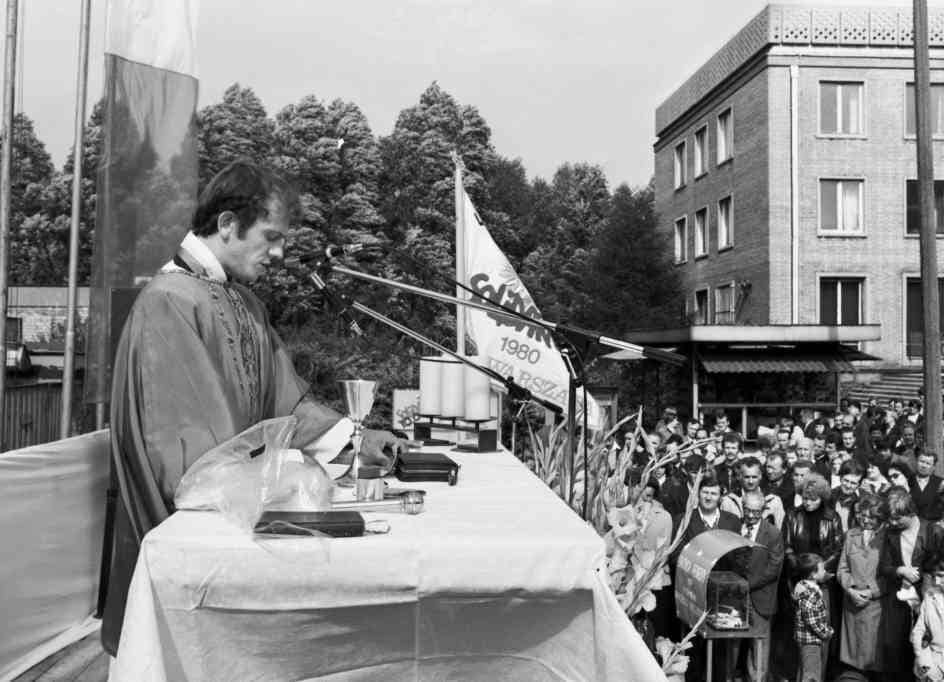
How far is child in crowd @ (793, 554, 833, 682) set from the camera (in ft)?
21.3

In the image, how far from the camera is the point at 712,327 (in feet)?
58.3

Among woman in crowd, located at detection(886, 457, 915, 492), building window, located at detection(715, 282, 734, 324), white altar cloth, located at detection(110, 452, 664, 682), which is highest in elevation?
building window, located at detection(715, 282, 734, 324)

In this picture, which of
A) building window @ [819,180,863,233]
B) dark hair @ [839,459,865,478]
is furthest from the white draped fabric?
building window @ [819,180,863,233]

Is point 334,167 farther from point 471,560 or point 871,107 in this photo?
point 471,560

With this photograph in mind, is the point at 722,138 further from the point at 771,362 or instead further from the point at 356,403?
the point at 356,403

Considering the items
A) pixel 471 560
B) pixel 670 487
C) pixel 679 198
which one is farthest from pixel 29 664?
pixel 679 198

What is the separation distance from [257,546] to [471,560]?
1.41 feet

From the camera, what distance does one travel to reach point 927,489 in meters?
8.94

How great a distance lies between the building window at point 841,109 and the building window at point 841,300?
4.09 m

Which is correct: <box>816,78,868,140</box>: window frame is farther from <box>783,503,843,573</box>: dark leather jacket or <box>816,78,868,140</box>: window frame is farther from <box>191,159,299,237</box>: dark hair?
<box>191,159,299,237</box>: dark hair

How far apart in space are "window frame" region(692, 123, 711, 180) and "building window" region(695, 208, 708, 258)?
121 cm

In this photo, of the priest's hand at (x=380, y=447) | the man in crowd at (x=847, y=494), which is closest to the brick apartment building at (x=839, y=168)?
the man in crowd at (x=847, y=494)

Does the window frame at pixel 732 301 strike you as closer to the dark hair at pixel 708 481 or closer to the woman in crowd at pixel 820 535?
the woman in crowd at pixel 820 535

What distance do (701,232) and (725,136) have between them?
11.1 feet
